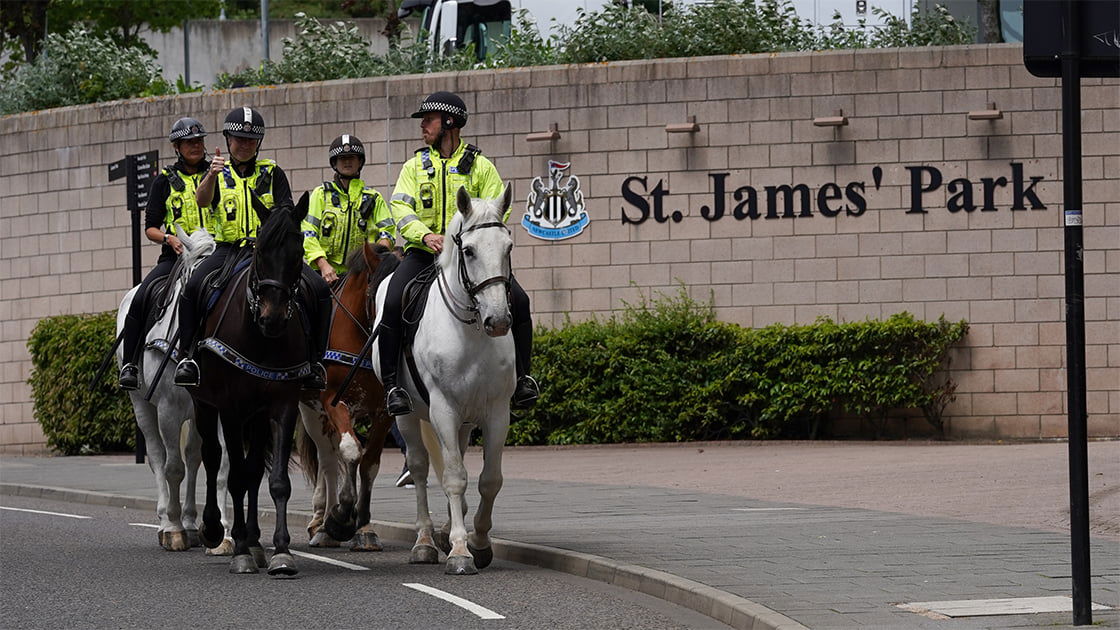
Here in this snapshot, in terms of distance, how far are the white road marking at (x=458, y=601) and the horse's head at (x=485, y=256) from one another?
1526 millimetres

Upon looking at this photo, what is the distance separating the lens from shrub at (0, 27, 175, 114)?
82.5 feet

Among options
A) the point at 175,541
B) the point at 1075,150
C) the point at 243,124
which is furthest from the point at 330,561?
the point at 1075,150

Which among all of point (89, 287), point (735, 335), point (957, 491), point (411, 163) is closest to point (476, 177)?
point (411, 163)

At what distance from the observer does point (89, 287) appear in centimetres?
2373

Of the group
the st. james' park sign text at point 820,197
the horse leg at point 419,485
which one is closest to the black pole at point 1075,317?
the horse leg at point 419,485

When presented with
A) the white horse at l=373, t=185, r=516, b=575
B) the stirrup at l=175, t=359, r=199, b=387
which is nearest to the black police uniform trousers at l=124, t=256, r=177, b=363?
the stirrup at l=175, t=359, r=199, b=387

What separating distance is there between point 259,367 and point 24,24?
93.2 feet

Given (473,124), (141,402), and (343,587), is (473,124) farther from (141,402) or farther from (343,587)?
(343,587)

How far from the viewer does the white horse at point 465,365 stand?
10180 mm

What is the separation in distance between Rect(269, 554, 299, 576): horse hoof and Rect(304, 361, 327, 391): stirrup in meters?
1.21

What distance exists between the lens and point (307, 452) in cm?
1257

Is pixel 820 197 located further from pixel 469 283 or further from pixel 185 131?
pixel 469 283

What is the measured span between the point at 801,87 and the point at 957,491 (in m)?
7.87

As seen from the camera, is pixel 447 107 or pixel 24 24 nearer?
pixel 447 107
